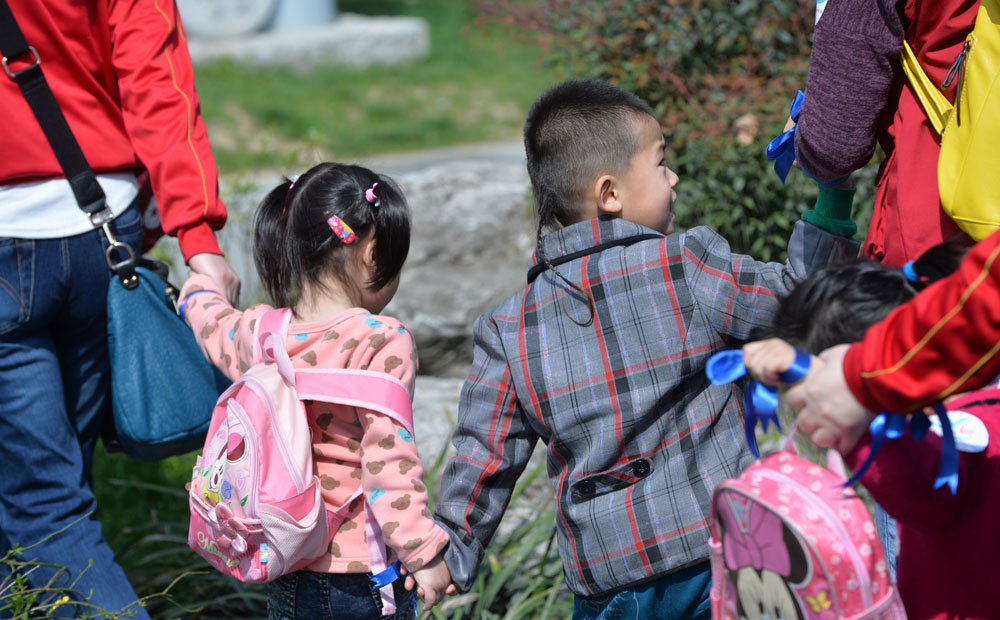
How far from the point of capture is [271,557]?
2.03 meters

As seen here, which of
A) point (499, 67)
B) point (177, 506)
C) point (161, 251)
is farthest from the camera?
point (499, 67)

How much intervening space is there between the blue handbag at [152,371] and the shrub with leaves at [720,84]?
184cm

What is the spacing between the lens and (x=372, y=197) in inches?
86.0

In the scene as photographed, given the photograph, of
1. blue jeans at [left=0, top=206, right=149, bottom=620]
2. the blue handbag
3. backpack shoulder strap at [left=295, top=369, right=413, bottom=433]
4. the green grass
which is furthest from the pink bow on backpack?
the green grass

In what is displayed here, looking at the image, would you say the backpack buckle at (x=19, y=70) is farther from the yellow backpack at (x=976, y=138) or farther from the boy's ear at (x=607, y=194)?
the yellow backpack at (x=976, y=138)

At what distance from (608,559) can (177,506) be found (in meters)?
2.28

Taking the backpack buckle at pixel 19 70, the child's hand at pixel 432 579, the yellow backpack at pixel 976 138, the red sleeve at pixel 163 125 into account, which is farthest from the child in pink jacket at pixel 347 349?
the yellow backpack at pixel 976 138

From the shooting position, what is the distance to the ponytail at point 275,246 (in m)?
2.25

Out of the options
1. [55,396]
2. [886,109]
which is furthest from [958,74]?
[55,396]

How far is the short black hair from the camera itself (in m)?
2.09

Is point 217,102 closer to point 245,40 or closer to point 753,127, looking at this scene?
point 245,40

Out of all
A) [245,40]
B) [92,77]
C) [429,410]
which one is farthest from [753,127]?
[245,40]

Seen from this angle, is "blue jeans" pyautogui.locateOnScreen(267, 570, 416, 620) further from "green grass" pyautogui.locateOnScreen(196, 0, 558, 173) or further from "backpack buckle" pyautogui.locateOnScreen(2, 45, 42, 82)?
"green grass" pyautogui.locateOnScreen(196, 0, 558, 173)

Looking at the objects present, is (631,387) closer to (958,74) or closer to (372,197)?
(372,197)
